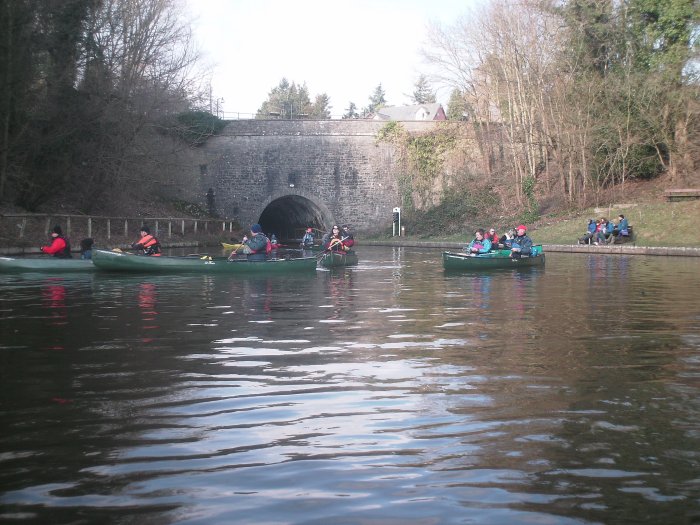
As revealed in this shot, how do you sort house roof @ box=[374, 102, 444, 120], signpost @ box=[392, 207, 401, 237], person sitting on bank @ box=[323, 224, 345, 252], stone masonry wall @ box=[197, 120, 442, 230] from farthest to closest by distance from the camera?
house roof @ box=[374, 102, 444, 120]
stone masonry wall @ box=[197, 120, 442, 230]
signpost @ box=[392, 207, 401, 237]
person sitting on bank @ box=[323, 224, 345, 252]

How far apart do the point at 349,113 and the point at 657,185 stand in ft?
275

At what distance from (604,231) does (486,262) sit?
445 inches

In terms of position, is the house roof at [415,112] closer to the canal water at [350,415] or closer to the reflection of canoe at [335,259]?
the reflection of canoe at [335,259]

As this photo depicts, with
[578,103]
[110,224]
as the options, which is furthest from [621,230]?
[110,224]

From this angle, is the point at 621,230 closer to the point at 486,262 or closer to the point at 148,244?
the point at 486,262

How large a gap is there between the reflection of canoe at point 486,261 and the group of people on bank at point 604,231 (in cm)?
956

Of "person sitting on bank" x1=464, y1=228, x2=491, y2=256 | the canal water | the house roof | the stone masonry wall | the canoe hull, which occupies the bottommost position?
the canal water

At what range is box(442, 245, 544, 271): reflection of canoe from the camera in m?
20.4

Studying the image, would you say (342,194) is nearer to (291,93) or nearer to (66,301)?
(66,301)

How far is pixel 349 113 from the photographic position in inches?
4557

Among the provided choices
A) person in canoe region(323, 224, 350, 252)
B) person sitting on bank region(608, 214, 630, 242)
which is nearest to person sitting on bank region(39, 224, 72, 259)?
person in canoe region(323, 224, 350, 252)

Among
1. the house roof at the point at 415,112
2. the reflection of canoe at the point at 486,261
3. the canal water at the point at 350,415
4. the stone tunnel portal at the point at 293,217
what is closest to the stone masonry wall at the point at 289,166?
the stone tunnel portal at the point at 293,217

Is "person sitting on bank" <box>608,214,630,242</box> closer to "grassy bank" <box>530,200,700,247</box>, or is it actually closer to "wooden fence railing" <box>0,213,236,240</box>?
"grassy bank" <box>530,200,700,247</box>

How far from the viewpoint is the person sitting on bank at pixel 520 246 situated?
69.0 ft
